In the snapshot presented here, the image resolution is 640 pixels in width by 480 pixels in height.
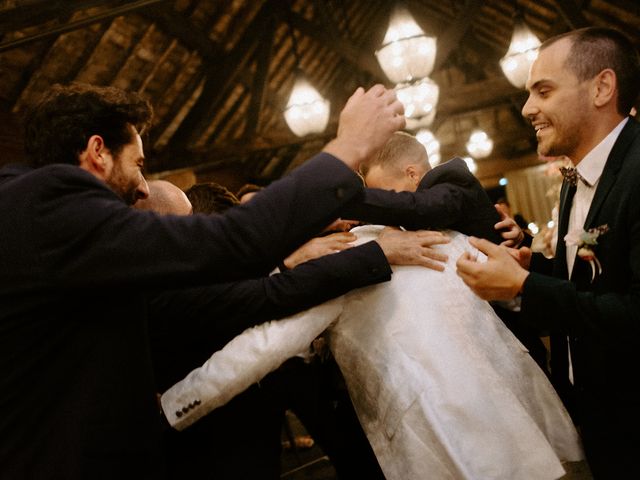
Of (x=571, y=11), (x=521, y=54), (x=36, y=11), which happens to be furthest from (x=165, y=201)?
(x=571, y=11)

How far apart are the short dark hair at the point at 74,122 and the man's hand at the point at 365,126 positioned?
24.3 inches

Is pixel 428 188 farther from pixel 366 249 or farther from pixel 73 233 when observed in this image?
pixel 73 233

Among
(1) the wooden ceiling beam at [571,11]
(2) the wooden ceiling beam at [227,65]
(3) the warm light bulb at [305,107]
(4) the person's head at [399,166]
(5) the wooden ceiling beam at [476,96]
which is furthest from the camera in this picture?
(2) the wooden ceiling beam at [227,65]

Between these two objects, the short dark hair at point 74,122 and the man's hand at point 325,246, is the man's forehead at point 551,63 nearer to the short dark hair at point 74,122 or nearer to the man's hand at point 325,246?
the man's hand at point 325,246

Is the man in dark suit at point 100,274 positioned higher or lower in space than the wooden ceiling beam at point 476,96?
Result: lower

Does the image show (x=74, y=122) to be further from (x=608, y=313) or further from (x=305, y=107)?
(x=305, y=107)

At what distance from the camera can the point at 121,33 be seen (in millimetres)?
6262

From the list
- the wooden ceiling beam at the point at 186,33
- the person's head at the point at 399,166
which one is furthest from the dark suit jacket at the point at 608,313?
the wooden ceiling beam at the point at 186,33

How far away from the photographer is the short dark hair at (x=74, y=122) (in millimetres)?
1291

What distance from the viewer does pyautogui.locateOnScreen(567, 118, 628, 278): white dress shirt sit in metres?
1.47

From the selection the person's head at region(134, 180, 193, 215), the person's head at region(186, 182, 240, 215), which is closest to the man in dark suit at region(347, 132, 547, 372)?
the person's head at region(186, 182, 240, 215)

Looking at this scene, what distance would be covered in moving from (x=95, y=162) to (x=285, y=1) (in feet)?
22.3

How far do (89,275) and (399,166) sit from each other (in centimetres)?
138

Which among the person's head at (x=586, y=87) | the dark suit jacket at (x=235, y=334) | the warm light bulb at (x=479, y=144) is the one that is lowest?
the dark suit jacket at (x=235, y=334)
